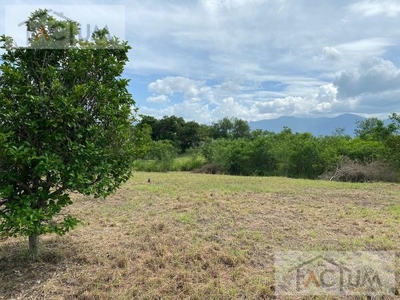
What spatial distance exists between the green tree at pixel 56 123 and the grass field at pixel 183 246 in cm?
51

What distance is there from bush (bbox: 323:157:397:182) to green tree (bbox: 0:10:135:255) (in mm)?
12062

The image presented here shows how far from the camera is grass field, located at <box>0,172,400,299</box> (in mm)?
2928

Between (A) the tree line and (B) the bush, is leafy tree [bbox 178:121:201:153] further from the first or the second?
(B) the bush

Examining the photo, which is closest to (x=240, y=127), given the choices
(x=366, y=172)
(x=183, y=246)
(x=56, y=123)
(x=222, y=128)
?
(x=222, y=128)

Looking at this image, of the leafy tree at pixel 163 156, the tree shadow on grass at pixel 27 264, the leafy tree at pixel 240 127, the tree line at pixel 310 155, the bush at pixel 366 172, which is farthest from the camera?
the leafy tree at pixel 240 127

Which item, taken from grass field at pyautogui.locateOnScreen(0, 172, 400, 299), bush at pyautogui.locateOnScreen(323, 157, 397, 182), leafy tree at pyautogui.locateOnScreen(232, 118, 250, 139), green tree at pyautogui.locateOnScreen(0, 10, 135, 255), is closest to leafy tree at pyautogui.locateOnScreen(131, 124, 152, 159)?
green tree at pyautogui.locateOnScreen(0, 10, 135, 255)

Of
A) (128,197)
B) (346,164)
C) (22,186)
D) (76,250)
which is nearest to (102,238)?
(76,250)

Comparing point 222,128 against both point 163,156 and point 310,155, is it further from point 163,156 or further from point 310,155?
point 310,155

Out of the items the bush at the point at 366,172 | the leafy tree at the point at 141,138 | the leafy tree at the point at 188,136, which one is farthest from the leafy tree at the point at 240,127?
the leafy tree at the point at 141,138

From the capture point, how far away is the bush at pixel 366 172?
12523mm

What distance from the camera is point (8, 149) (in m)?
2.57

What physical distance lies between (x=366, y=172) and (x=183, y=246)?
11494 mm

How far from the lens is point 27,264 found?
3.28m

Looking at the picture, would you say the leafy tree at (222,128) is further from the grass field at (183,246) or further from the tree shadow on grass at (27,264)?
the tree shadow on grass at (27,264)
